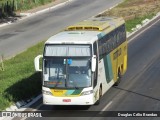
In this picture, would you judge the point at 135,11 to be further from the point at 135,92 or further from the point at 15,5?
the point at 135,92

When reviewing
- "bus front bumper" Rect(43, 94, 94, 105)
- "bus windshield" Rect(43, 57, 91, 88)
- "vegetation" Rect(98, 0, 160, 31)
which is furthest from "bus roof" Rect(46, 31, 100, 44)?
"vegetation" Rect(98, 0, 160, 31)

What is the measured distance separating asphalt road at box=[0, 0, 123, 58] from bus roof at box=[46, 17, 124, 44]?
45.2 feet

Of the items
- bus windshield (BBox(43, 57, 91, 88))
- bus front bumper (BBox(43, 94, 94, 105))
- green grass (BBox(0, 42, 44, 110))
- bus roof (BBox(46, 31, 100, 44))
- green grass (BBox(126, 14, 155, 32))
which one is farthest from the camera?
green grass (BBox(126, 14, 155, 32))

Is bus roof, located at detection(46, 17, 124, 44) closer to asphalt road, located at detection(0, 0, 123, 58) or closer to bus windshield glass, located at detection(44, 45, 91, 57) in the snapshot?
bus windshield glass, located at detection(44, 45, 91, 57)

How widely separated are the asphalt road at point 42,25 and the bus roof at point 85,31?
45.2ft

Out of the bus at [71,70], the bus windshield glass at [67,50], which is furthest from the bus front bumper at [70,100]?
the bus windshield glass at [67,50]

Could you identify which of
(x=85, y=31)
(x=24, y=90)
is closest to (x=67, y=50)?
(x=85, y=31)

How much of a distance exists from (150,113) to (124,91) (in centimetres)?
406

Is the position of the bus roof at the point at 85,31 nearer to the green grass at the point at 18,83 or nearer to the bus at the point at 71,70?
the bus at the point at 71,70

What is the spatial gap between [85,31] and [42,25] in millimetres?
32571

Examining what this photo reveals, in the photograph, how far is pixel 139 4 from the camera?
63469mm

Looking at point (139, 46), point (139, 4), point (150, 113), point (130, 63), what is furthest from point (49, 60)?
point (139, 4)

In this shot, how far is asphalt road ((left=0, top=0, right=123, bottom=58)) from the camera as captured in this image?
42281 millimetres

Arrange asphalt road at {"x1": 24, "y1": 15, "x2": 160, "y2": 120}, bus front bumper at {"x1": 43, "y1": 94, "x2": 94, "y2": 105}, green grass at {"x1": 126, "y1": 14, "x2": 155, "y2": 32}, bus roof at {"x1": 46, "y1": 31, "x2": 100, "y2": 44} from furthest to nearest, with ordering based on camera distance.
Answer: green grass at {"x1": 126, "y1": 14, "x2": 155, "y2": 32}, asphalt road at {"x1": 24, "y1": 15, "x2": 160, "y2": 120}, bus roof at {"x1": 46, "y1": 31, "x2": 100, "y2": 44}, bus front bumper at {"x1": 43, "y1": 94, "x2": 94, "y2": 105}
